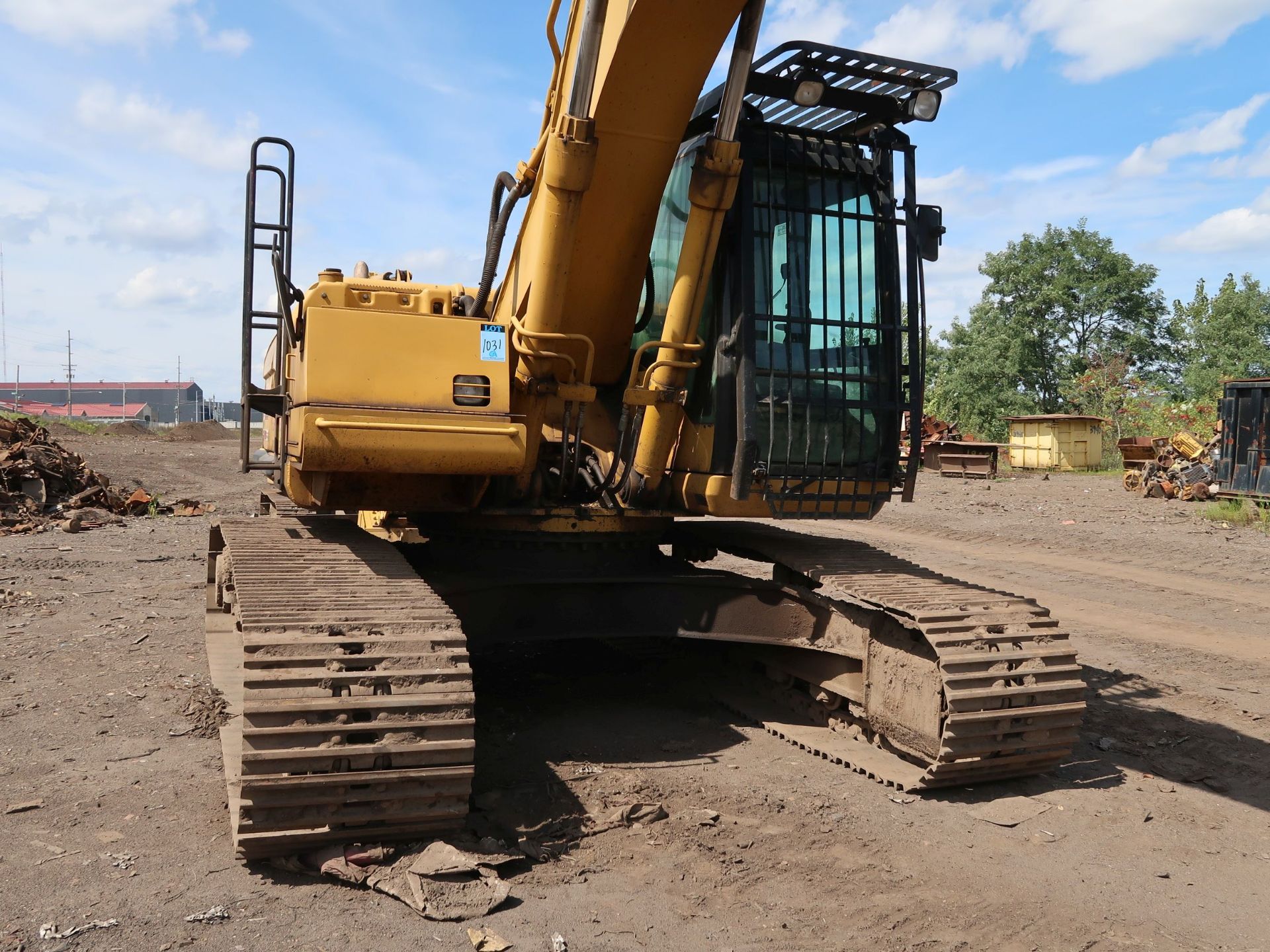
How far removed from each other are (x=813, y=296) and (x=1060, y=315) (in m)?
44.5

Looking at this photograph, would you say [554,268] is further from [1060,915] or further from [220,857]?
[1060,915]

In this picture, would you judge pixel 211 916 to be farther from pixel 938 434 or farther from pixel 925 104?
pixel 938 434

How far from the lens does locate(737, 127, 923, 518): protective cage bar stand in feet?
17.3

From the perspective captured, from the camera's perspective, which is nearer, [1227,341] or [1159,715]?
[1159,715]

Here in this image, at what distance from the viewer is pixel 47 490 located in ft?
51.1

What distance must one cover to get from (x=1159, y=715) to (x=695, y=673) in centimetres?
269

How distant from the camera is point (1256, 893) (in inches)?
150

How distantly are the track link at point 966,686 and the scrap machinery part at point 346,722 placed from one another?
77.7 inches

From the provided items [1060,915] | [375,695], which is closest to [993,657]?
[1060,915]

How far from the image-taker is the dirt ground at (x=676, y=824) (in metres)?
3.39

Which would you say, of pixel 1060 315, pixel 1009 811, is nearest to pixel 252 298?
pixel 1009 811

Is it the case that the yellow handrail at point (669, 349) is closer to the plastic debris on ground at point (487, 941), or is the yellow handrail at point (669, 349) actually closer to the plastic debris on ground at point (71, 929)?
the plastic debris on ground at point (487, 941)

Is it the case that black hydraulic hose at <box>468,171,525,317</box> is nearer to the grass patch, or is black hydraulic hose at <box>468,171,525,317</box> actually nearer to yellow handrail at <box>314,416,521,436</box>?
yellow handrail at <box>314,416,521,436</box>

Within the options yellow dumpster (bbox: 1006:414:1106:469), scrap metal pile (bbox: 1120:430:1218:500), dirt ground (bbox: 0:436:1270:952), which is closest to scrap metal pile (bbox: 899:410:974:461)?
yellow dumpster (bbox: 1006:414:1106:469)
